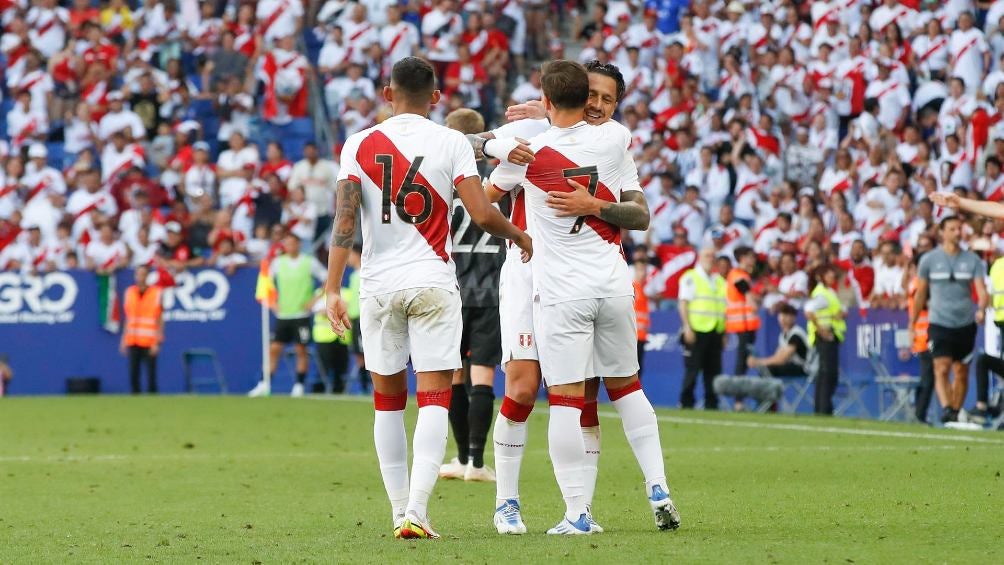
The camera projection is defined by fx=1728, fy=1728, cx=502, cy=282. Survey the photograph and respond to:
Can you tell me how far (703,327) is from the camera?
68.3 feet

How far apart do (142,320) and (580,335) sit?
17.3m

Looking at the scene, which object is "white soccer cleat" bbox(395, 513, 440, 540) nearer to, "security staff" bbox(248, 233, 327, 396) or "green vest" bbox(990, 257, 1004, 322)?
"green vest" bbox(990, 257, 1004, 322)

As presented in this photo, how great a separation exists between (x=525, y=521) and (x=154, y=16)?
75.2 feet

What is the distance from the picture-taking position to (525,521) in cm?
862

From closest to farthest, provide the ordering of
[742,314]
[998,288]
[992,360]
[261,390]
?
[998,288] → [992,360] → [742,314] → [261,390]

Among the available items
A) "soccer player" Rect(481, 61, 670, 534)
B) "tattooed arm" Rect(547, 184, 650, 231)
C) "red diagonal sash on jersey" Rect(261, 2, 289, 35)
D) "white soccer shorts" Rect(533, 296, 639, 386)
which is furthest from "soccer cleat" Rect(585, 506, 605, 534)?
"red diagonal sash on jersey" Rect(261, 2, 289, 35)

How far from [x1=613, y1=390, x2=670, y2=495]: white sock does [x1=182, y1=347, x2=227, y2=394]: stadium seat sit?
17.2 meters

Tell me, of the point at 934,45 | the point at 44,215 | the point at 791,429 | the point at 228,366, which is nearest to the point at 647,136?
the point at 934,45

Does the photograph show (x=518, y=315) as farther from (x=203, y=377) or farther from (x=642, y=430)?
(x=203, y=377)

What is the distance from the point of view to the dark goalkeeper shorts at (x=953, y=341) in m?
17.3

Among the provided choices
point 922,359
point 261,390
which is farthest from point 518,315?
point 261,390

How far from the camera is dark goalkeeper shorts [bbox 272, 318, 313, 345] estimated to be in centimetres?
2391

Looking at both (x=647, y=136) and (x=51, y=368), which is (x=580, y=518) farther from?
(x=647, y=136)

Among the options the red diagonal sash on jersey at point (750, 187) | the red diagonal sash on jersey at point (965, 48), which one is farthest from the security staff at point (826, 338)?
the red diagonal sash on jersey at point (965, 48)
